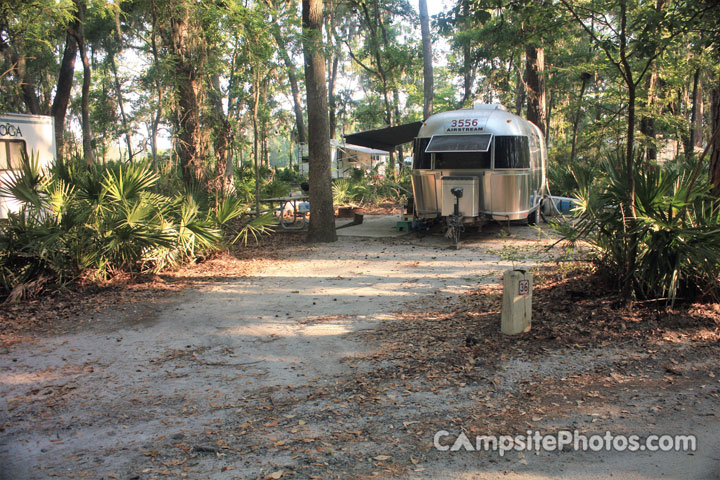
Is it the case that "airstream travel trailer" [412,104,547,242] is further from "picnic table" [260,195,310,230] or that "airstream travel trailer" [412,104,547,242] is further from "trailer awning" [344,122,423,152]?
"picnic table" [260,195,310,230]

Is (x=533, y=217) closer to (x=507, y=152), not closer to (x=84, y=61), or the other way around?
(x=507, y=152)

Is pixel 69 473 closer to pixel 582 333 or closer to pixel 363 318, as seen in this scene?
pixel 363 318

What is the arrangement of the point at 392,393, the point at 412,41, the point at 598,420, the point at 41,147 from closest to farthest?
the point at 598,420 < the point at 392,393 < the point at 41,147 < the point at 412,41

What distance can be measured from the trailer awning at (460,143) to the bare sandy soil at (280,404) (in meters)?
5.34

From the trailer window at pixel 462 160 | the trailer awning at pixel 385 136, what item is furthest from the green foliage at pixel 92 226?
the trailer awning at pixel 385 136

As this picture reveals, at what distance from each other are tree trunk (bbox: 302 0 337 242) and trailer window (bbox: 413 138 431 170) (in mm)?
2056

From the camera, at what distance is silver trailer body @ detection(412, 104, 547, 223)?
467 inches

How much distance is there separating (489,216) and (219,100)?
8.14 m

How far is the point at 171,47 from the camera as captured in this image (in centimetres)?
1245

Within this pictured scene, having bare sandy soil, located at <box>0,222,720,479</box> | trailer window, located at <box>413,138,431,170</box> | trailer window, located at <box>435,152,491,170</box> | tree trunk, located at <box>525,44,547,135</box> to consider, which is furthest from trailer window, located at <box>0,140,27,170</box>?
tree trunk, located at <box>525,44,547,135</box>

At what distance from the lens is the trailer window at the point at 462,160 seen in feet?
39.4

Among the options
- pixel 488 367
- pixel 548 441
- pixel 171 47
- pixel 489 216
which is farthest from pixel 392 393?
pixel 171 47

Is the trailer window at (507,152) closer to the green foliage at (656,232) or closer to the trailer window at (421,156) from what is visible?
the trailer window at (421,156)

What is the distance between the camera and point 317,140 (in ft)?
40.7
